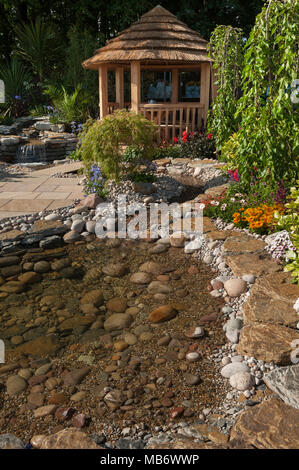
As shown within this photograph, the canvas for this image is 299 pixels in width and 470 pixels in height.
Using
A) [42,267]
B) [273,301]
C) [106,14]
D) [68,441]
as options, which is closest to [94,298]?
[42,267]

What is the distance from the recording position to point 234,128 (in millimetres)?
7586

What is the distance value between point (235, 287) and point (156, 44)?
7.81 metres

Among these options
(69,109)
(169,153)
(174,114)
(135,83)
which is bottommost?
(169,153)

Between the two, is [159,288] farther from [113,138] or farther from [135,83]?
[135,83]

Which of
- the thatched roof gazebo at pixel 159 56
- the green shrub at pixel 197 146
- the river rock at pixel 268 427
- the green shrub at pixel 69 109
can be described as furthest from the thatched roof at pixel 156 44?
the river rock at pixel 268 427

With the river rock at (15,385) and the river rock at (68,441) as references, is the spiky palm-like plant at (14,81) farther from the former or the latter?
the river rock at (68,441)

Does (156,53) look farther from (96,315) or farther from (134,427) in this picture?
(134,427)

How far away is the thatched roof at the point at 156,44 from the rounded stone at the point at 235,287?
7129 mm

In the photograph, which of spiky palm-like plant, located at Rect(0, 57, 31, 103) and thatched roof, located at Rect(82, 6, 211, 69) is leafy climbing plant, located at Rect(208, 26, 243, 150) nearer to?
thatched roof, located at Rect(82, 6, 211, 69)

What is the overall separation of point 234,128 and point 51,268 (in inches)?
186

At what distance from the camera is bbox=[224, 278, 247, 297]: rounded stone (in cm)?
382

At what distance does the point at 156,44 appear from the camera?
9688 mm

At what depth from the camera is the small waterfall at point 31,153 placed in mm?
10633

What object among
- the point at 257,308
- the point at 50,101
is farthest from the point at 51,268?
the point at 50,101
